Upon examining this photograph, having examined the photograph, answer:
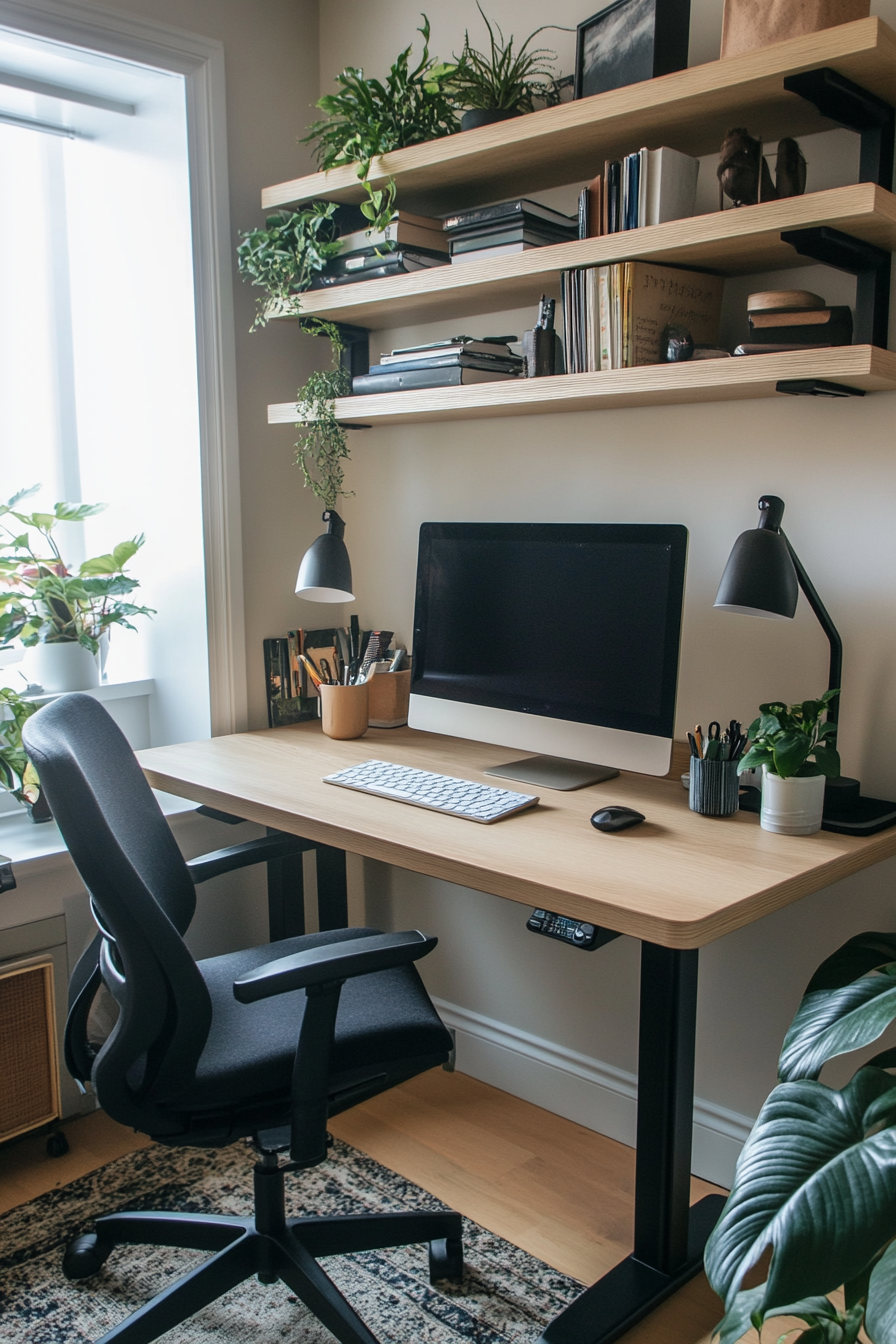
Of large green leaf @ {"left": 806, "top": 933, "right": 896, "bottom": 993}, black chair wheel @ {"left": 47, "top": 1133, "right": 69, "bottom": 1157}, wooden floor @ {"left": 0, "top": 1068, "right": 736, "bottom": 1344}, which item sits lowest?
wooden floor @ {"left": 0, "top": 1068, "right": 736, "bottom": 1344}

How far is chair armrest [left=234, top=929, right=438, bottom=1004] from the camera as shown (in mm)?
1354

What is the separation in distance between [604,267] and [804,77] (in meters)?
0.41

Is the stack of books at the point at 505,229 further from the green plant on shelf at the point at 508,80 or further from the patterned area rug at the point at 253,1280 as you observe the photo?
the patterned area rug at the point at 253,1280

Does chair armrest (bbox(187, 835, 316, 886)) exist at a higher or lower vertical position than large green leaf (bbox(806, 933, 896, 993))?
higher

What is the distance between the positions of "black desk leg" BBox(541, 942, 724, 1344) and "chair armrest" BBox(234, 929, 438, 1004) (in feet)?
1.33

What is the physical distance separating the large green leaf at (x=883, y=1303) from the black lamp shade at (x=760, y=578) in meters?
0.88

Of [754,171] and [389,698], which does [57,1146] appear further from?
[754,171]

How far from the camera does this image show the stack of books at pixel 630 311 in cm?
177

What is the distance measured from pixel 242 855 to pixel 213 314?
4.12ft

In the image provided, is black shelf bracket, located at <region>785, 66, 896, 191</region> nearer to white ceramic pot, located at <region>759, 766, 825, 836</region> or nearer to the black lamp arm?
the black lamp arm

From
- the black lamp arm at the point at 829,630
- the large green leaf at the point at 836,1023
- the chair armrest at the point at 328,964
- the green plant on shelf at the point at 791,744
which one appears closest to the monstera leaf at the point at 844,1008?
the large green leaf at the point at 836,1023

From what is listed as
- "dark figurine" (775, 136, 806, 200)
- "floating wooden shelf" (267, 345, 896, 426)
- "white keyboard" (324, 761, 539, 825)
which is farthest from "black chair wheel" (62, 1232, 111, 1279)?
"dark figurine" (775, 136, 806, 200)

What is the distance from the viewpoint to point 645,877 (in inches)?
57.8

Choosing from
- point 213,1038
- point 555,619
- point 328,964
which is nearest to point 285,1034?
point 213,1038
